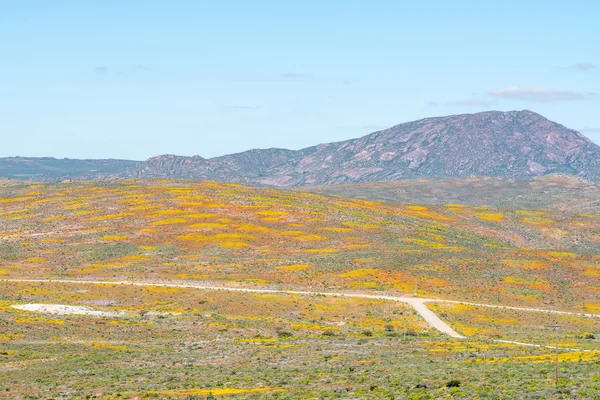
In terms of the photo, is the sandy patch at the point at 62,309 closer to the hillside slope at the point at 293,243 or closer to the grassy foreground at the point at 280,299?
the grassy foreground at the point at 280,299

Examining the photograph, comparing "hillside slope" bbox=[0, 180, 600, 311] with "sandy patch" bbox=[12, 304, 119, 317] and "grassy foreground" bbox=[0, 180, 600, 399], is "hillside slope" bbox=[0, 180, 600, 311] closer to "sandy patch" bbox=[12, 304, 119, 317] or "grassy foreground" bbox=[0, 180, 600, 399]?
"grassy foreground" bbox=[0, 180, 600, 399]

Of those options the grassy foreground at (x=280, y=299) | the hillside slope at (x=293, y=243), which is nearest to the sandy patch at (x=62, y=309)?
the grassy foreground at (x=280, y=299)

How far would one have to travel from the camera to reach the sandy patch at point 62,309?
7144cm

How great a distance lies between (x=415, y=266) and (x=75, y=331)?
191 feet

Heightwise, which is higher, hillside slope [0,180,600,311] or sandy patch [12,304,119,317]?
hillside slope [0,180,600,311]

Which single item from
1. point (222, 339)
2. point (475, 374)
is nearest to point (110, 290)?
point (222, 339)

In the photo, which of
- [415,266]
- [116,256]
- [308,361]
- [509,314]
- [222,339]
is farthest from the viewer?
[116,256]

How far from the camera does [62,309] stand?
7288cm

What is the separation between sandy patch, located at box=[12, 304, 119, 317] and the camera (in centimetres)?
7144

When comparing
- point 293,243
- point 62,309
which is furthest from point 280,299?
point 293,243

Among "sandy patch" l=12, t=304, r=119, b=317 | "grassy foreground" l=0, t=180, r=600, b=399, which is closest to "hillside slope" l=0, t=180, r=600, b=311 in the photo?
"grassy foreground" l=0, t=180, r=600, b=399

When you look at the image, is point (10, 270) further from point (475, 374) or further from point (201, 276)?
point (475, 374)

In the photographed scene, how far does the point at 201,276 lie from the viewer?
101500mm

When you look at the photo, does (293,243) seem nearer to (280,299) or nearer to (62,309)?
(280,299)
